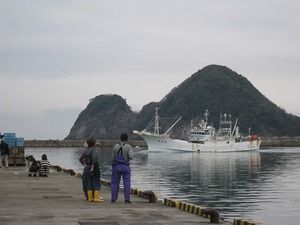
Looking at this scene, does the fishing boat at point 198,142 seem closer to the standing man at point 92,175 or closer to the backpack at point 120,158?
the standing man at point 92,175

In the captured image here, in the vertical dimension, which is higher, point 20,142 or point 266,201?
point 20,142

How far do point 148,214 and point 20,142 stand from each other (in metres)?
30.4

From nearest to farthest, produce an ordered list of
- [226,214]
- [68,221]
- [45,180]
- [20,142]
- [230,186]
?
1. [68,221]
2. [226,214]
3. [45,180]
4. [230,186]
5. [20,142]

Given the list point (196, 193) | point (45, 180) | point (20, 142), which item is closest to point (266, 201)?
point (196, 193)

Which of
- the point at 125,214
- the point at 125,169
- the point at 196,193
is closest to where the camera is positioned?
the point at 125,214

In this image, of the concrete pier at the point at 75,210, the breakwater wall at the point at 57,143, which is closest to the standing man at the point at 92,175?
the concrete pier at the point at 75,210

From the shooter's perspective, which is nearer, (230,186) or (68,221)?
(68,221)

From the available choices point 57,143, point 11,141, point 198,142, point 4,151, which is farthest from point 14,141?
point 57,143

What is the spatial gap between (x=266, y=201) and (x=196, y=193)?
17.4 ft

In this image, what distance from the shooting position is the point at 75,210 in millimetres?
16812

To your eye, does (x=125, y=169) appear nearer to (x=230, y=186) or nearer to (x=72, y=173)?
(x=72, y=173)

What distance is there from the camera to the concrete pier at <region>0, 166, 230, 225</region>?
14750 millimetres

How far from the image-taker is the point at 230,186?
39.2 meters

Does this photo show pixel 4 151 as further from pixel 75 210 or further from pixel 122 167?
pixel 75 210
